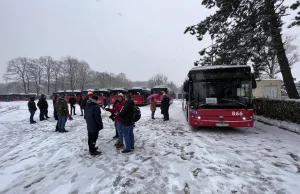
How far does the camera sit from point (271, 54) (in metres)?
11.0

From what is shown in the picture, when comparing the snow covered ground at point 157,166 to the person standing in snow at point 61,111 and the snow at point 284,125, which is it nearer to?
the snow at point 284,125

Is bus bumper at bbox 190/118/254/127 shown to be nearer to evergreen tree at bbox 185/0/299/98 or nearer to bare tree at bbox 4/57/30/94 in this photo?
evergreen tree at bbox 185/0/299/98

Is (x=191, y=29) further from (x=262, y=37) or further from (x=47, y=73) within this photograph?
(x=47, y=73)

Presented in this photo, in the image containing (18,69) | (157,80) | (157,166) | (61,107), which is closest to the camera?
(157,166)

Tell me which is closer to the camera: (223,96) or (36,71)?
(223,96)

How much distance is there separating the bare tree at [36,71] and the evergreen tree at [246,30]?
70.5m

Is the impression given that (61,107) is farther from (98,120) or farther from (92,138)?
(98,120)

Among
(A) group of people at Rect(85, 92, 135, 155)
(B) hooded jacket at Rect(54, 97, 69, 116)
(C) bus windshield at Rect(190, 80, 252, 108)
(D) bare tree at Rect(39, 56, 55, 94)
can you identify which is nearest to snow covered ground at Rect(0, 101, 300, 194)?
(A) group of people at Rect(85, 92, 135, 155)

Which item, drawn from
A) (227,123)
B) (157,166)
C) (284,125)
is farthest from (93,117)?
(284,125)

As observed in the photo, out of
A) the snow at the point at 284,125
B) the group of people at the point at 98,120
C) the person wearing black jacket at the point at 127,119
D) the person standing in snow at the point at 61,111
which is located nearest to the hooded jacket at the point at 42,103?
the person standing in snow at the point at 61,111

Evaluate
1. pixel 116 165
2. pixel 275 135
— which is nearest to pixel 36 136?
pixel 116 165

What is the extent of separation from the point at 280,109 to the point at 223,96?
429 cm

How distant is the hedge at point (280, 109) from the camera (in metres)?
8.66

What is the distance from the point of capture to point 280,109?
9.83 meters
